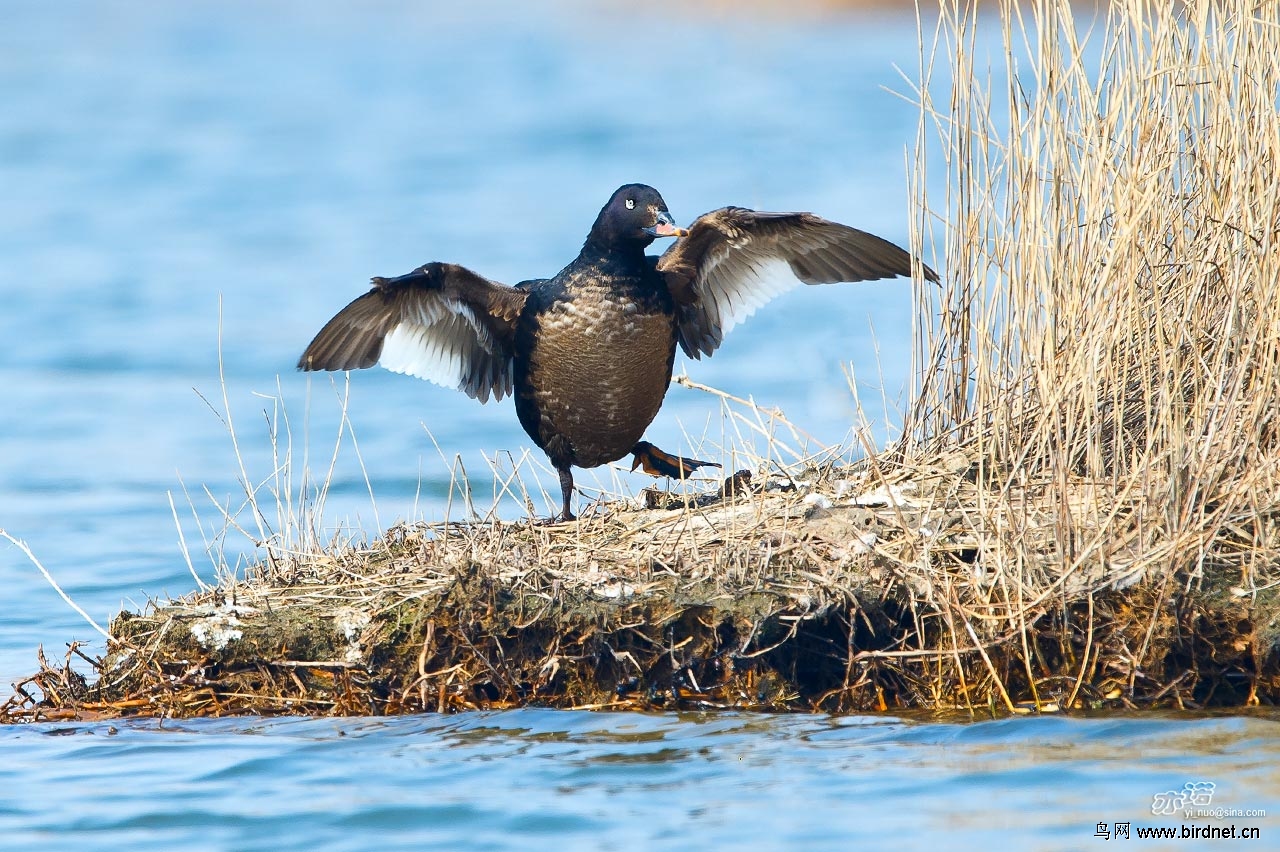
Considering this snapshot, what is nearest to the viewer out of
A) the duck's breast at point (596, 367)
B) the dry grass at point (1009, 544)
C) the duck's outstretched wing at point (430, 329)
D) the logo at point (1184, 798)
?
the logo at point (1184, 798)

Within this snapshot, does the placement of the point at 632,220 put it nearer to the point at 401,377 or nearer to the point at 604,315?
the point at 604,315

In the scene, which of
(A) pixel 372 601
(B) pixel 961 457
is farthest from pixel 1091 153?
(A) pixel 372 601

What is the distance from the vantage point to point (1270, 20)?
15.6 feet

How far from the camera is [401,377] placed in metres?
13.2

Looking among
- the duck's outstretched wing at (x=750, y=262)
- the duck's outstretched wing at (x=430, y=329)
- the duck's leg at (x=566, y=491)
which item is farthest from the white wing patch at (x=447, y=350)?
the duck's outstretched wing at (x=750, y=262)

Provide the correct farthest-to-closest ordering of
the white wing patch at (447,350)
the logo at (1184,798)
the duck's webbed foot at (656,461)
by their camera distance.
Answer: the duck's webbed foot at (656,461), the white wing patch at (447,350), the logo at (1184,798)

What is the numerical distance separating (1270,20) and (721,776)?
8.96ft

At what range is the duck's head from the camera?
230 inches

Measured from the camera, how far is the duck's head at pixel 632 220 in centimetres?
583

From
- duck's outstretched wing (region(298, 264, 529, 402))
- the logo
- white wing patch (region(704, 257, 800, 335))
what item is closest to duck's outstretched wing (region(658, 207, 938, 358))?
white wing patch (region(704, 257, 800, 335))

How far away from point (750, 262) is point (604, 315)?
71 cm

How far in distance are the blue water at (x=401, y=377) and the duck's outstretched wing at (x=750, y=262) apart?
0.45 meters

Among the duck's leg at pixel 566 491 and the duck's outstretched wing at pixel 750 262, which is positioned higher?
the duck's outstretched wing at pixel 750 262

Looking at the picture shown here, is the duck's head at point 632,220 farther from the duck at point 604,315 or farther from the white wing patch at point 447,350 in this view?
the white wing patch at point 447,350
